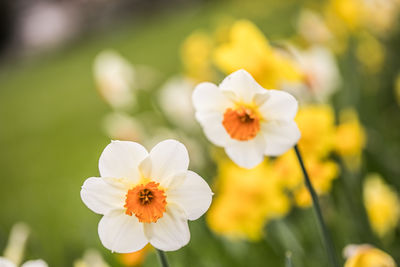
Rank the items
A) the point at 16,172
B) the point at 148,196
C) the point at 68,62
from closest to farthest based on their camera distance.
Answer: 1. the point at 148,196
2. the point at 16,172
3. the point at 68,62

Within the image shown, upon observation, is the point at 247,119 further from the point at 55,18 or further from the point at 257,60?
the point at 55,18

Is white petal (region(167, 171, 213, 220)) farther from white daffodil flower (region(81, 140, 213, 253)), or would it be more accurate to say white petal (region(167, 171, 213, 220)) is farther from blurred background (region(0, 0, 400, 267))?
blurred background (region(0, 0, 400, 267))

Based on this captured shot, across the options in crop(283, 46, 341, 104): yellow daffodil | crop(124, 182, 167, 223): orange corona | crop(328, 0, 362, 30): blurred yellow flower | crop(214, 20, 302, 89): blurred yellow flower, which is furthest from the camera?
crop(328, 0, 362, 30): blurred yellow flower

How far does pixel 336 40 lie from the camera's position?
211cm

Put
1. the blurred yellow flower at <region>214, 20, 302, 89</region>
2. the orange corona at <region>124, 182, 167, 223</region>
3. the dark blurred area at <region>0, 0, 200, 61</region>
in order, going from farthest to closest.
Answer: the dark blurred area at <region>0, 0, 200, 61</region>, the blurred yellow flower at <region>214, 20, 302, 89</region>, the orange corona at <region>124, 182, 167, 223</region>

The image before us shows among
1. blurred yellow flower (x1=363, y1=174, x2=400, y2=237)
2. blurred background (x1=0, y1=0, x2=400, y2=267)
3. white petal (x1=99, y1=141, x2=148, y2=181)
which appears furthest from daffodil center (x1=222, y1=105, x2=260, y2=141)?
blurred yellow flower (x1=363, y1=174, x2=400, y2=237)

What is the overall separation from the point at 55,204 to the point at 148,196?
2018 mm

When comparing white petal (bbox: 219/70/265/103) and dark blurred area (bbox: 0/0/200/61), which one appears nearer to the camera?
white petal (bbox: 219/70/265/103)

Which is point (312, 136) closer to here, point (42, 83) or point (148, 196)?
point (148, 196)

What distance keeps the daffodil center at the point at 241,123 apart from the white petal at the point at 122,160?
0.11 meters

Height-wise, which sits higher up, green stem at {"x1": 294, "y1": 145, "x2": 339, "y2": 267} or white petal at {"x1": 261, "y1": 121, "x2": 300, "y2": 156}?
white petal at {"x1": 261, "y1": 121, "x2": 300, "y2": 156}

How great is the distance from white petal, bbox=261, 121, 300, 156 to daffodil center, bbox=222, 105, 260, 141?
2 centimetres

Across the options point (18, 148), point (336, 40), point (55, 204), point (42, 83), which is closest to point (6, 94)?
point (42, 83)

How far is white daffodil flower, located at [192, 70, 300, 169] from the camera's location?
1.75 feet
